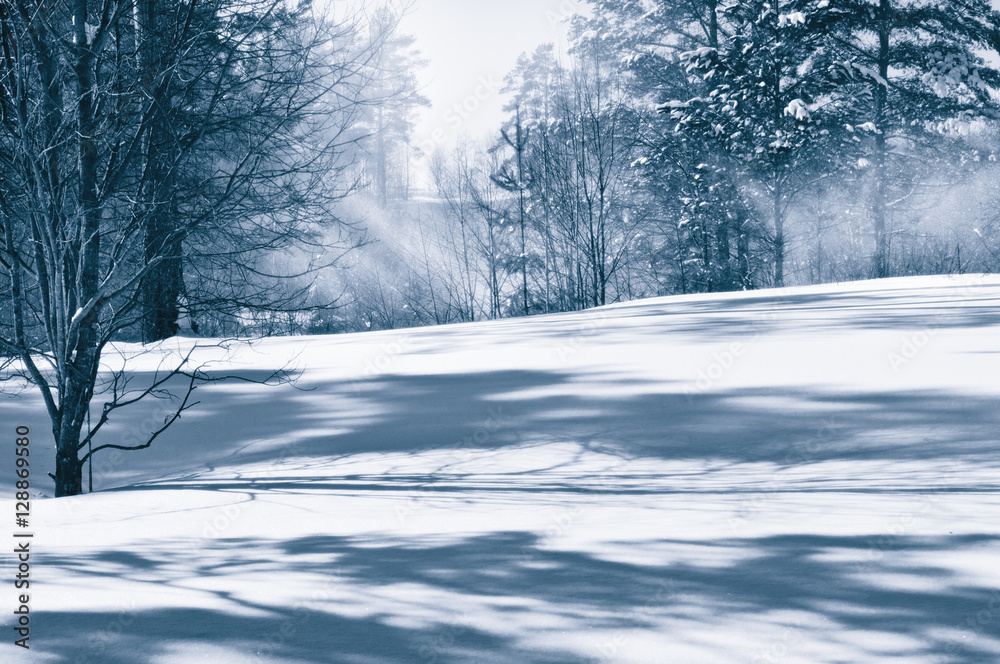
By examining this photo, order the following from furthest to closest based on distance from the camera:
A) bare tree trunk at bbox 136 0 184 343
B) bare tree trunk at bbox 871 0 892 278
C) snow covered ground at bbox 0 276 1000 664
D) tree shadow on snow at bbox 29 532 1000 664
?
bare tree trunk at bbox 871 0 892 278
bare tree trunk at bbox 136 0 184 343
snow covered ground at bbox 0 276 1000 664
tree shadow on snow at bbox 29 532 1000 664

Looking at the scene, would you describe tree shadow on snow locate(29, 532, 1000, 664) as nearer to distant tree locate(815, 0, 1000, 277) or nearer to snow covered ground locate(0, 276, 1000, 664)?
snow covered ground locate(0, 276, 1000, 664)

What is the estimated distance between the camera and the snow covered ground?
1980 mm

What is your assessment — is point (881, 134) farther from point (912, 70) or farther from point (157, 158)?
point (157, 158)

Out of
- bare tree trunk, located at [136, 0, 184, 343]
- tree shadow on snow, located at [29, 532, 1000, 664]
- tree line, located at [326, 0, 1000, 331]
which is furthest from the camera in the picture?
tree line, located at [326, 0, 1000, 331]

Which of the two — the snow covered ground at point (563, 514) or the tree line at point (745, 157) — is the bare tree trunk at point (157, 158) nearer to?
the snow covered ground at point (563, 514)

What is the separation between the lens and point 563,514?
3238 millimetres

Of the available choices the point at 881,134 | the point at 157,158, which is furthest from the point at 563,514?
the point at 881,134

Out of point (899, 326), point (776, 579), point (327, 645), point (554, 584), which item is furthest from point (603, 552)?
point (899, 326)

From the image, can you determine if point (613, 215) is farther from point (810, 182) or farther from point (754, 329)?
point (754, 329)

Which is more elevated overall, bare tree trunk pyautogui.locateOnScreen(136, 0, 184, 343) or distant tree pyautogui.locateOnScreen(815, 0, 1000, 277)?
distant tree pyautogui.locateOnScreen(815, 0, 1000, 277)

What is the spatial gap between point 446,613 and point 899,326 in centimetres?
652

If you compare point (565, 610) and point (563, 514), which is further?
point (563, 514)

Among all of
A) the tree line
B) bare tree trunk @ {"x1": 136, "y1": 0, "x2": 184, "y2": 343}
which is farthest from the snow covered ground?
the tree line

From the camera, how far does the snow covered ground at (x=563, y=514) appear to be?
198 cm
